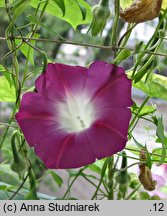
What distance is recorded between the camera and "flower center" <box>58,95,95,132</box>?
0.36 meters

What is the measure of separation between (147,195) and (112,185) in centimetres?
13

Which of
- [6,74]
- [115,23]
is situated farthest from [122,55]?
[6,74]

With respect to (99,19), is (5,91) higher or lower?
lower

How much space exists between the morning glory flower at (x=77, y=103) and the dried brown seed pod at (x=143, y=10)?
0.14 feet

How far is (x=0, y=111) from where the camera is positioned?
2078mm

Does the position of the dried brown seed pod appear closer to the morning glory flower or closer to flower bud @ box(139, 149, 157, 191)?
the morning glory flower

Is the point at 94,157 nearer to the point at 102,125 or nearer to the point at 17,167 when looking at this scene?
the point at 102,125

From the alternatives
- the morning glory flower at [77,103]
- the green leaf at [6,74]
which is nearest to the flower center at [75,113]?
the morning glory flower at [77,103]

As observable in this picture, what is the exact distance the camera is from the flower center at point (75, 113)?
361mm

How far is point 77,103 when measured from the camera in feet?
1.19

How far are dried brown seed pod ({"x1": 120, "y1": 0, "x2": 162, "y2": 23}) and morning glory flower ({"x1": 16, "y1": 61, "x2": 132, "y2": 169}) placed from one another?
0.04m

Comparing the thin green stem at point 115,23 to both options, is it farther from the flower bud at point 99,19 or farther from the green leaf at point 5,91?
the green leaf at point 5,91

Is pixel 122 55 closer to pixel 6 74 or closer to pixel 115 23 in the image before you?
pixel 115 23

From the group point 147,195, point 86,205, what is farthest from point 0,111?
point 86,205
